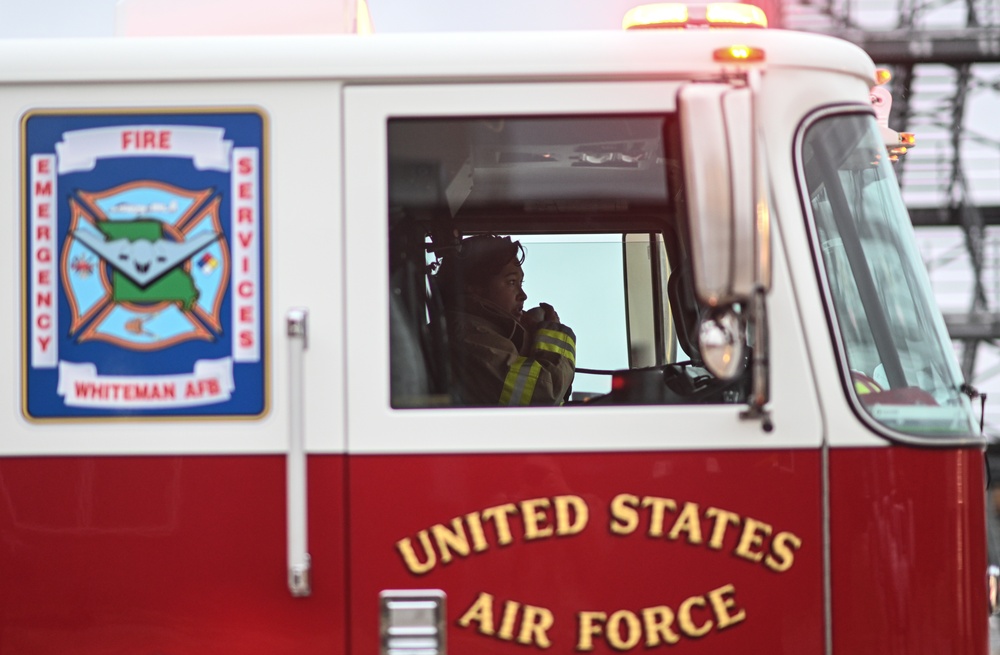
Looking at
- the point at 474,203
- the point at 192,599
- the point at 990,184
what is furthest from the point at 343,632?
the point at 990,184

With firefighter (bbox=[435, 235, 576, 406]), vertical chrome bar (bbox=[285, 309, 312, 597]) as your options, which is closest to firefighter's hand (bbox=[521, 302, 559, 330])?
firefighter (bbox=[435, 235, 576, 406])

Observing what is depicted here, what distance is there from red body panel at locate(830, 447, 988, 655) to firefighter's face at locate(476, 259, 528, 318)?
122cm

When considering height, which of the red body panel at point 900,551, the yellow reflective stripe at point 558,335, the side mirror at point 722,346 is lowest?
the red body panel at point 900,551

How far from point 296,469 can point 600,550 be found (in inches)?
26.5

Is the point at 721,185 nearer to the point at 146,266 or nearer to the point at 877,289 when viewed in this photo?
the point at 877,289

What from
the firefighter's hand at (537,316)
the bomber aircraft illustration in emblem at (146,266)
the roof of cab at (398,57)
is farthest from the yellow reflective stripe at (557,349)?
the bomber aircraft illustration in emblem at (146,266)

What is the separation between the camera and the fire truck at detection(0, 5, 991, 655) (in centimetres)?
237

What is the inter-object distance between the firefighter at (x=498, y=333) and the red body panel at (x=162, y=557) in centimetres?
45

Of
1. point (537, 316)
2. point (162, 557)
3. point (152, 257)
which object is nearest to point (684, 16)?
point (537, 316)

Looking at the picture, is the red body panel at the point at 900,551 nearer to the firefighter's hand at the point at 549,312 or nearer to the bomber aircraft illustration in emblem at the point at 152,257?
the firefighter's hand at the point at 549,312

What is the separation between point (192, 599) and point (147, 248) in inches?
30.5

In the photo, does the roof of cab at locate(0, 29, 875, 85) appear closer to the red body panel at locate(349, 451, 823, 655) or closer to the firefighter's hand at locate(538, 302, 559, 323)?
the red body panel at locate(349, 451, 823, 655)

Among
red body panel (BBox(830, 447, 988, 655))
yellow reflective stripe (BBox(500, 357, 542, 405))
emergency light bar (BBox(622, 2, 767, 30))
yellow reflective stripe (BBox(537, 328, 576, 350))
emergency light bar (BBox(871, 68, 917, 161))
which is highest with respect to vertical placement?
emergency light bar (BBox(622, 2, 767, 30))

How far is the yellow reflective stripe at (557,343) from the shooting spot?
3.07m
